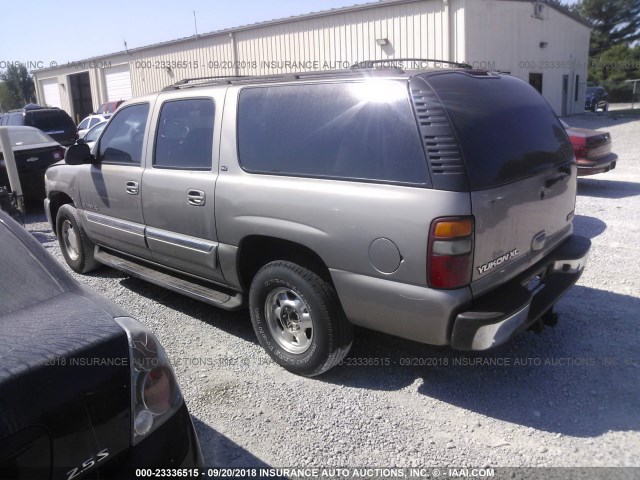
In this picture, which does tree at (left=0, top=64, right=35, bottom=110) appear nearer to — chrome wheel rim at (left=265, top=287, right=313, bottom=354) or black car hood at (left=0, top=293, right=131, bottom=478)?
chrome wheel rim at (left=265, top=287, right=313, bottom=354)

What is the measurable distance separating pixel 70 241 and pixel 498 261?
193 inches

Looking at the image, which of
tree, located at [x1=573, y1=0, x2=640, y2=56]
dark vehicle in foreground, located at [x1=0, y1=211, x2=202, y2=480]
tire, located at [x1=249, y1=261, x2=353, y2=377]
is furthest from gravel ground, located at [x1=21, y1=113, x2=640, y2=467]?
tree, located at [x1=573, y1=0, x2=640, y2=56]

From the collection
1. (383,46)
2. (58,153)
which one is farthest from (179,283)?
A: (383,46)

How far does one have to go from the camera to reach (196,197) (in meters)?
3.95

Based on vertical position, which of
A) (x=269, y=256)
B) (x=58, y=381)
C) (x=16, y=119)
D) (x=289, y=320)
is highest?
(x=16, y=119)

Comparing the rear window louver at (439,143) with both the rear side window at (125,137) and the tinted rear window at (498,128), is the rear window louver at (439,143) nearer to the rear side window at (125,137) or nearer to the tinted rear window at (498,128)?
the tinted rear window at (498,128)

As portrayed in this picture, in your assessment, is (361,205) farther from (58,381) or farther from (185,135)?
Result: (185,135)

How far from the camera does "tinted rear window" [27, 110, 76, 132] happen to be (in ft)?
53.2

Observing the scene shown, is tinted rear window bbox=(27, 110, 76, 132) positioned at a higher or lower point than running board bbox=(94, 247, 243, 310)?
higher

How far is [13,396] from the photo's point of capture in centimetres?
157

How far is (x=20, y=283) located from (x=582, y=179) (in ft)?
36.3

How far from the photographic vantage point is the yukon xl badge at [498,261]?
9.49ft

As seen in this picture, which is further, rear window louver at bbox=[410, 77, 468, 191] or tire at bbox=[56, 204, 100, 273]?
tire at bbox=[56, 204, 100, 273]

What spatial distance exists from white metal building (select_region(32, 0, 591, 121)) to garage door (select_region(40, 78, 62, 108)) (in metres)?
2.33
